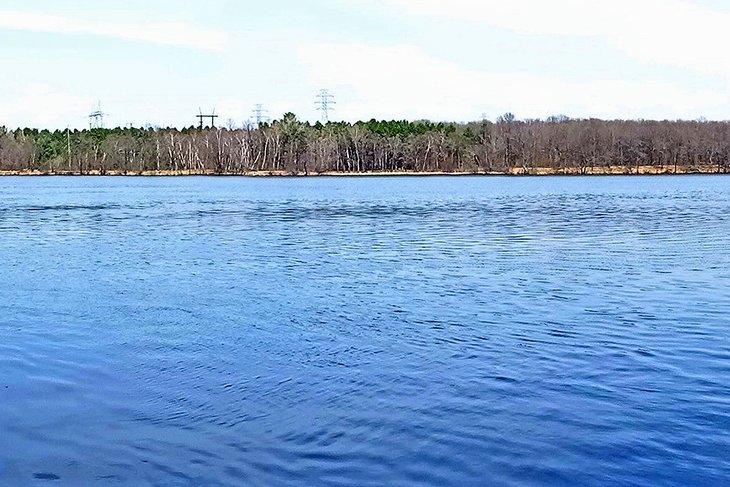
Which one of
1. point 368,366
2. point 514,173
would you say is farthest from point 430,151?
point 368,366

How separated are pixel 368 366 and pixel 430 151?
13013cm

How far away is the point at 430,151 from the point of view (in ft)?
465

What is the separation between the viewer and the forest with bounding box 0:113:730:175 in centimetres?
14150

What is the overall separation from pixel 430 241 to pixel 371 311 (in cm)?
1459

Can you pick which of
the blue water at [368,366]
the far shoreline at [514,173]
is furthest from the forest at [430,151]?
the blue water at [368,366]

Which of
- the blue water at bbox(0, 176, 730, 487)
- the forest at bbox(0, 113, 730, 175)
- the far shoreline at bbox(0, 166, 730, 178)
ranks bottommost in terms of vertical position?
the blue water at bbox(0, 176, 730, 487)

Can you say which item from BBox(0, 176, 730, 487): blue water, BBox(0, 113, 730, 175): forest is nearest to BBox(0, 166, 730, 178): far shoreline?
BBox(0, 113, 730, 175): forest

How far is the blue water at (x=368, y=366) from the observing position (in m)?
8.94

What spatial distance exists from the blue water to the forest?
373 feet

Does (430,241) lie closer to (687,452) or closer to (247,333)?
(247,333)

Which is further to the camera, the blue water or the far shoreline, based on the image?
the far shoreline

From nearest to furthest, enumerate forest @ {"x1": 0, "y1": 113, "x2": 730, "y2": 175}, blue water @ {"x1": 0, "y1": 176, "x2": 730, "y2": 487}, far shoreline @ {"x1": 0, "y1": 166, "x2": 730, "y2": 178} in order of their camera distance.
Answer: blue water @ {"x1": 0, "y1": 176, "x2": 730, "y2": 487}
far shoreline @ {"x1": 0, "y1": 166, "x2": 730, "y2": 178}
forest @ {"x1": 0, "y1": 113, "x2": 730, "y2": 175}

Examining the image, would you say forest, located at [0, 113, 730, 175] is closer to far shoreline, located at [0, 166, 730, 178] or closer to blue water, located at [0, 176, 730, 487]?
far shoreline, located at [0, 166, 730, 178]

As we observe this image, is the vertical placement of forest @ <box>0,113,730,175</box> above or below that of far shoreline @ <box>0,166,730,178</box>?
above
